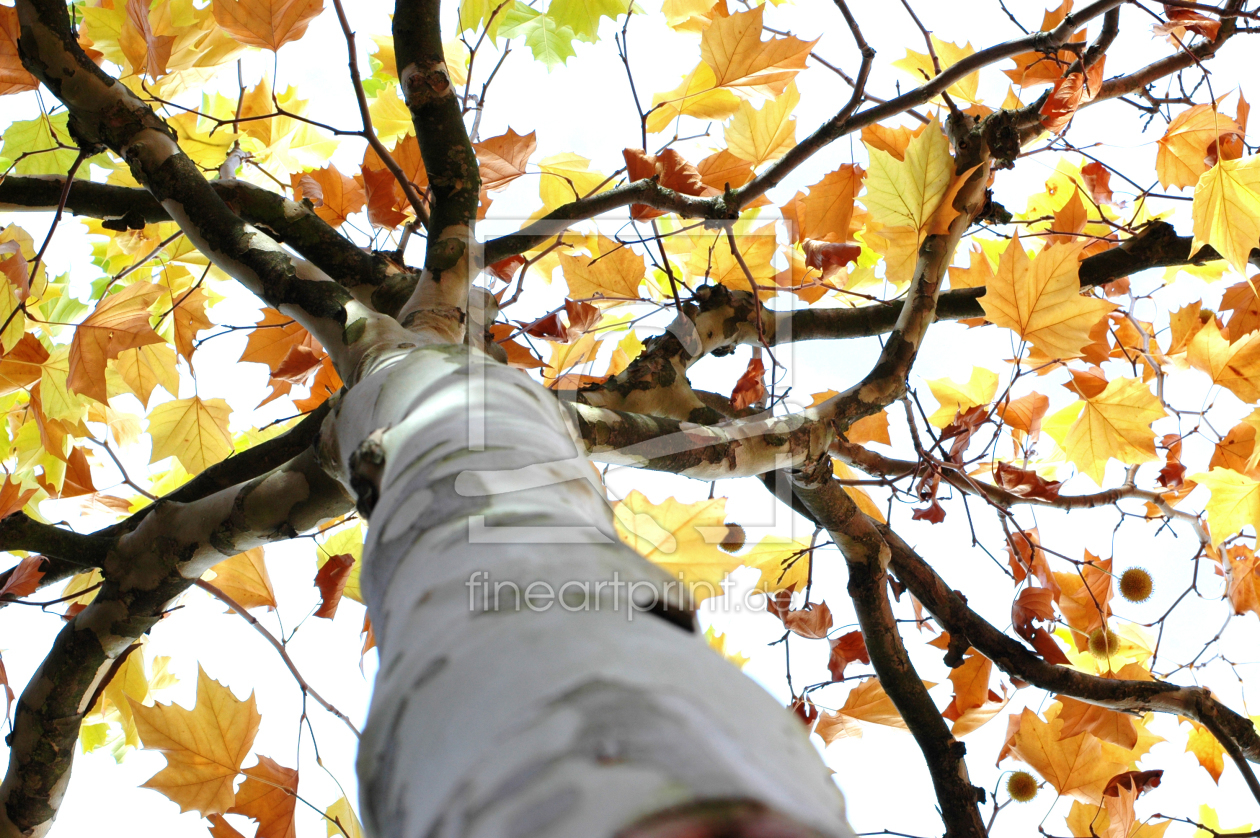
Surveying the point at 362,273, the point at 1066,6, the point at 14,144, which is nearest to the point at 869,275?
the point at 1066,6

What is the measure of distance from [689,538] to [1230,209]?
0.85m

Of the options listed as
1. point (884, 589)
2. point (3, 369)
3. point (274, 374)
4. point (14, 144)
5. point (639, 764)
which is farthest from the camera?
point (14, 144)

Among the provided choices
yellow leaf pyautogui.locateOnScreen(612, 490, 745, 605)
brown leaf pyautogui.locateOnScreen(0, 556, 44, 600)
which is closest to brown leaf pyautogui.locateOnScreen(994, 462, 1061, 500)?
yellow leaf pyautogui.locateOnScreen(612, 490, 745, 605)

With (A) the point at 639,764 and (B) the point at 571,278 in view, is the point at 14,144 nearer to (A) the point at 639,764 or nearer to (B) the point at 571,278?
(B) the point at 571,278

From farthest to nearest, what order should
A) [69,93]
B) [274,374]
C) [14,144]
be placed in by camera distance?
[14,144] → [274,374] → [69,93]

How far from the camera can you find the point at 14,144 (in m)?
1.46

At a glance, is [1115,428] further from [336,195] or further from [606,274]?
[336,195]

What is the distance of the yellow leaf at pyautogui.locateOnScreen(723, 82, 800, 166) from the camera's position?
1.06 metres

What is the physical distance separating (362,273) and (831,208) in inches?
27.9

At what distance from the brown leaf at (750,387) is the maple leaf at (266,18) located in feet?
2.31

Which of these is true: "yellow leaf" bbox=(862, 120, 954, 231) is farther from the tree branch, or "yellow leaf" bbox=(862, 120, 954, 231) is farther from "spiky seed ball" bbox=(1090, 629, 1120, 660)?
"spiky seed ball" bbox=(1090, 629, 1120, 660)

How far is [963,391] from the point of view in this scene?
135 centimetres

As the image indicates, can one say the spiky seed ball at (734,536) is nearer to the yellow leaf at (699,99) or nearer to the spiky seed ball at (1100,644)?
the yellow leaf at (699,99)

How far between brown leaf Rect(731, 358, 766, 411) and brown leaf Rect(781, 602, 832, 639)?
0.95 feet
